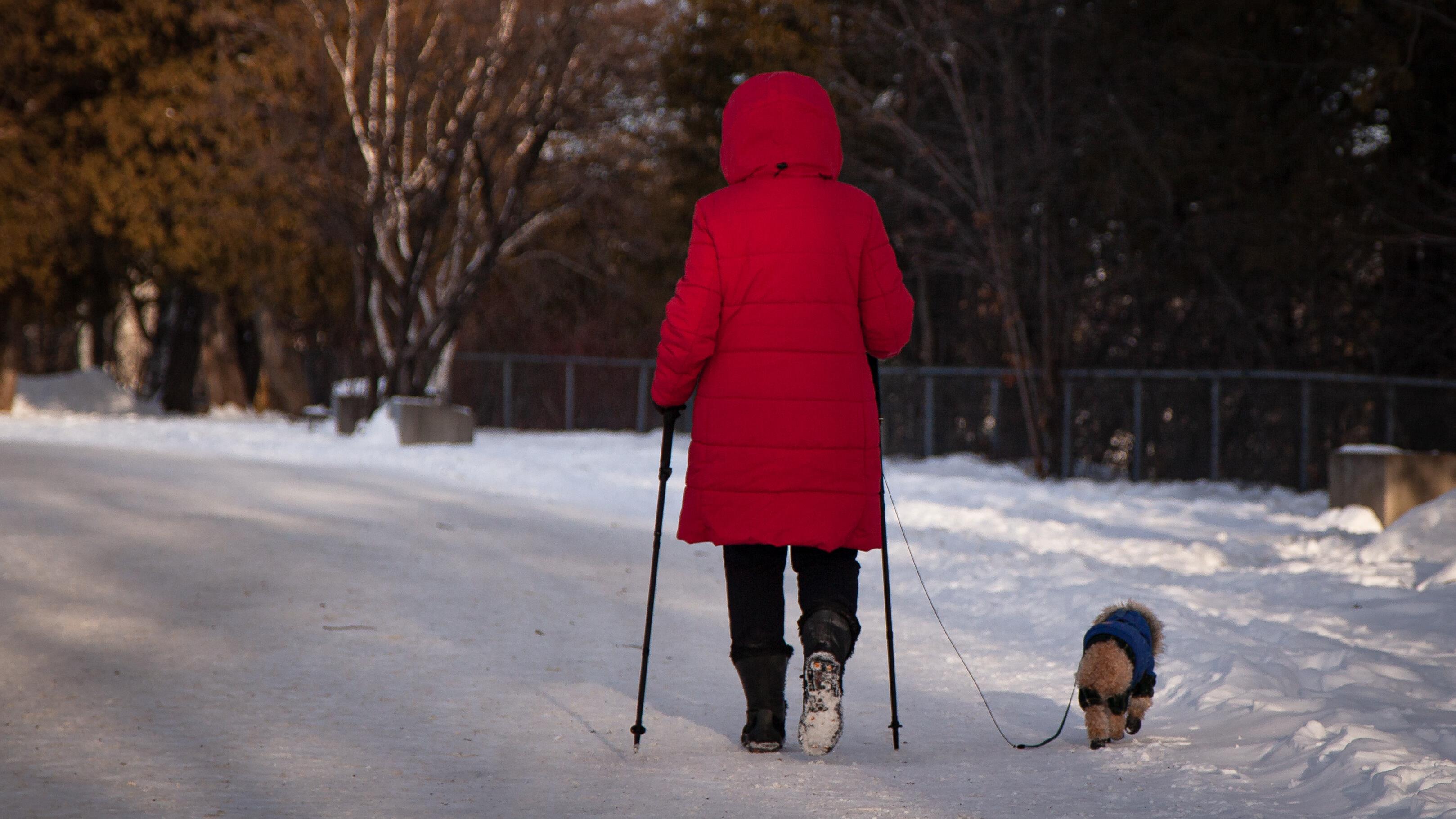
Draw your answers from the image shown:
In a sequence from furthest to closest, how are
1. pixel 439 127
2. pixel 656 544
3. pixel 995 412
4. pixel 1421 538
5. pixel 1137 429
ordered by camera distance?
pixel 439 127
pixel 995 412
pixel 1137 429
pixel 1421 538
pixel 656 544

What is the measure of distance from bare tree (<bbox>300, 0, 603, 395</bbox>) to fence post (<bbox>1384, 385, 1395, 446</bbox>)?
11.8 meters

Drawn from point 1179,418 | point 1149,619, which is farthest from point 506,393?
point 1149,619

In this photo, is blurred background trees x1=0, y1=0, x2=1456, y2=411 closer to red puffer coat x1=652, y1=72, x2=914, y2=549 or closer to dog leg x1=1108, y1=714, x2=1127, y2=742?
dog leg x1=1108, y1=714, x2=1127, y2=742

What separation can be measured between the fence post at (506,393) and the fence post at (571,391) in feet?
4.55

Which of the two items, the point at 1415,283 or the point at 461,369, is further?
the point at 461,369

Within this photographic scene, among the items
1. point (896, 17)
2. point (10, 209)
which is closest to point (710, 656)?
point (896, 17)

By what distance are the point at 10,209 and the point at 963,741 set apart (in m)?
24.4

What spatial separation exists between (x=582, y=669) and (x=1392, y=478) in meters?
8.40

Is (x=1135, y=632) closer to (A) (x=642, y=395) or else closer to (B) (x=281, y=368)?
(A) (x=642, y=395)

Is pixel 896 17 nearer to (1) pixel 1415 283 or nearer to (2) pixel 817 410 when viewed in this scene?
(1) pixel 1415 283

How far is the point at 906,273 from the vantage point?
21578mm

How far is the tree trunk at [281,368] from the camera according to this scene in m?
30.8

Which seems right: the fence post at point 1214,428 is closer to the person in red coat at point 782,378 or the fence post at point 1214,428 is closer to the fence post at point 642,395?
the fence post at point 642,395

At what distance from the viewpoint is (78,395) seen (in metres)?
28.2
